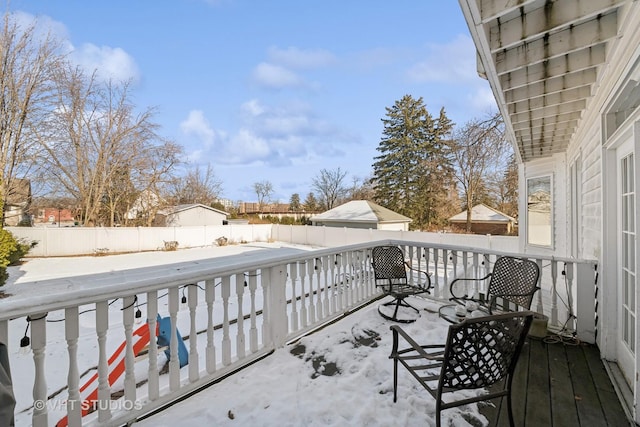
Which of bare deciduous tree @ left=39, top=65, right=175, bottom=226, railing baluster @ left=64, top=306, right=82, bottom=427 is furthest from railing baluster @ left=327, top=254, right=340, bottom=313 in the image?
bare deciduous tree @ left=39, top=65, right=175, bottom=226

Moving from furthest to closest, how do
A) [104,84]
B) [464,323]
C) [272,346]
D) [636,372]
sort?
[104,84], [272,346], [636,372], [464,323]

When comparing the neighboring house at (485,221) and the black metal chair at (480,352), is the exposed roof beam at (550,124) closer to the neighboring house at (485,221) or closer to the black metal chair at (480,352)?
the black metal chair at (480,352)

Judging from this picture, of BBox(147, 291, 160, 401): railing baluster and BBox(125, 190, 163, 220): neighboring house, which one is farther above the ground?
BBox(125, 190, 163, 220): neighboring house

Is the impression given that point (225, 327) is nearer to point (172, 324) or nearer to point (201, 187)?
point (172, 324)

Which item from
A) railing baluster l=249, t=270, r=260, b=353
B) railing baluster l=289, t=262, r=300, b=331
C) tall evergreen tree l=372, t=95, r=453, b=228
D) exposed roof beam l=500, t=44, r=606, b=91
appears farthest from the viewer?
tall evergreen tree l=372, t=95, r=453, b=228

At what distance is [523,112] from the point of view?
126 inches

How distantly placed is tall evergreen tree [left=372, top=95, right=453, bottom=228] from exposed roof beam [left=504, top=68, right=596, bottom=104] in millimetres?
17633

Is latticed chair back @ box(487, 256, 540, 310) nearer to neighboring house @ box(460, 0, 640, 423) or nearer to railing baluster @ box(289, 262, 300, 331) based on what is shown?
neighboring house @ box(460, 0, 640, 423)

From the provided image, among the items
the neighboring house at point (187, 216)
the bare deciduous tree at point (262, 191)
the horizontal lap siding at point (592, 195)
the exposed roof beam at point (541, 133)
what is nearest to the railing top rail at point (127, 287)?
the horizontal lap siding at point (592, 195)

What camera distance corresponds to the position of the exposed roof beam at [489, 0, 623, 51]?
1.64m

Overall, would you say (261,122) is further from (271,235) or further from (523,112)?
(523,112)

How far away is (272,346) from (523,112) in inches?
139

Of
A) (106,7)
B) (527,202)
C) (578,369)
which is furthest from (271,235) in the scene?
(578,369)

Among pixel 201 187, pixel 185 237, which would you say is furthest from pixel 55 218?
pixel 185 237
